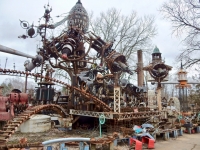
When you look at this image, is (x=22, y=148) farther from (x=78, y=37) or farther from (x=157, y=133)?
(x=78, y=37)

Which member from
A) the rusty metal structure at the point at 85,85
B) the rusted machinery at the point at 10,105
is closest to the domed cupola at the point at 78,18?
the rusty metal structure at the point at 85,85

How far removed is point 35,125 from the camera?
13508 mm

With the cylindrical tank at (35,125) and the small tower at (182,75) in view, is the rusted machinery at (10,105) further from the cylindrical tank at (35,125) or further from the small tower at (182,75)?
the small tower at (182,75)

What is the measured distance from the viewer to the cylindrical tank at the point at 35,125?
13.2 metres

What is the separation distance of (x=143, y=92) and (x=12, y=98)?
40.7ft

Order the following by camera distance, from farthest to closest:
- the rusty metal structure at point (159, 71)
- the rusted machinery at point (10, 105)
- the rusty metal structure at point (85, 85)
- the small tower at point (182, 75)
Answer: the rusty metal structure at point (159, 71) < the small tower at point (182, 75) < the rusty metal structure at point (85, 85) < the rusted machinery at point (10, 105)

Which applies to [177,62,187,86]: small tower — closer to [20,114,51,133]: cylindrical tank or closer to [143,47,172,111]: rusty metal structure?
[143,47,172,111]: rusty metal structure

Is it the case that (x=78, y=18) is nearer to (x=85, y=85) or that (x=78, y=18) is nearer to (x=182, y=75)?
(x=85, y=85)

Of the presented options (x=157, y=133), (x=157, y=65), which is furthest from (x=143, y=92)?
(x=157, y=133)

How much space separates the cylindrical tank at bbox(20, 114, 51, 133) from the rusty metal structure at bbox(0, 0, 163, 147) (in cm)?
116

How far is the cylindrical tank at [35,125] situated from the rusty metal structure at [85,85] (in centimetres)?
116

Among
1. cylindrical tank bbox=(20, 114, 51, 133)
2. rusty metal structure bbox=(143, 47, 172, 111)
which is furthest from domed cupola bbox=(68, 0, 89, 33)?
cylindrical tank bbox=(20, 114, 51, 133)

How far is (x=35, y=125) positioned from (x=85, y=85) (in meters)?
4.83

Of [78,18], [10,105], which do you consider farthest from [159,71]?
[78,18]
